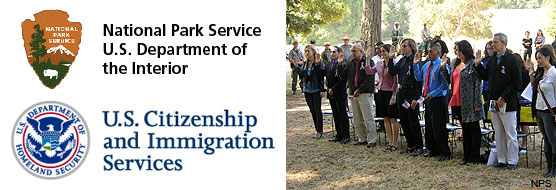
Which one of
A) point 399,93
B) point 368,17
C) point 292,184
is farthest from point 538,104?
point 368,17

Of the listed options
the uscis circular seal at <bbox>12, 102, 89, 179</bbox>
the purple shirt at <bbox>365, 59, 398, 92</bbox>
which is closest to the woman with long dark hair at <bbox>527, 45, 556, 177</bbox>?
the purple shirt at <bbox>365, 59, 398, 92</bbox>

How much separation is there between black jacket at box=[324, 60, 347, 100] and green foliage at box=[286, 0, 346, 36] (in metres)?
9.35

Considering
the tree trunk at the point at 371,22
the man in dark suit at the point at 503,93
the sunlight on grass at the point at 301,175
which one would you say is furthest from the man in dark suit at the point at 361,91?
the tree trunk at the point at 371,22

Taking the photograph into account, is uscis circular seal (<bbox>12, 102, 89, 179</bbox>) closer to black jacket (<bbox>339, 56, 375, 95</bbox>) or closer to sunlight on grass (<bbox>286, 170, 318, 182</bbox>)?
sunlight on grass (<bbox>286, 170, 318, 182</bbox>)

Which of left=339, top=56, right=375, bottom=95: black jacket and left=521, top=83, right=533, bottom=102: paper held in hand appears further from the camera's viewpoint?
left=339, top=56, right=375, bottom=95: black jacket

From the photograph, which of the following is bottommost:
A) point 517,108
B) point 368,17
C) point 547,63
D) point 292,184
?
point 292,184

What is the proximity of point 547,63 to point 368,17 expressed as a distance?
11.6 metres

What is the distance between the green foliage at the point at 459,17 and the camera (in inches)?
2557

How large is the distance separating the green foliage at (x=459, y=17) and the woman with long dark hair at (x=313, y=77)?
54.1m

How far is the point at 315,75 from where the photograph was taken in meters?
11.6

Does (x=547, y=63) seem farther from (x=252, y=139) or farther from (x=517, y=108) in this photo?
(x=252, y=139)

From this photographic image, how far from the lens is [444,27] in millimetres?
66750

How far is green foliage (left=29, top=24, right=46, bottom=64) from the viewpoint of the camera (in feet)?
14.4

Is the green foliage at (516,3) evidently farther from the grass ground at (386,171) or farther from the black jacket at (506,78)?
the black jacket at (506,78)
